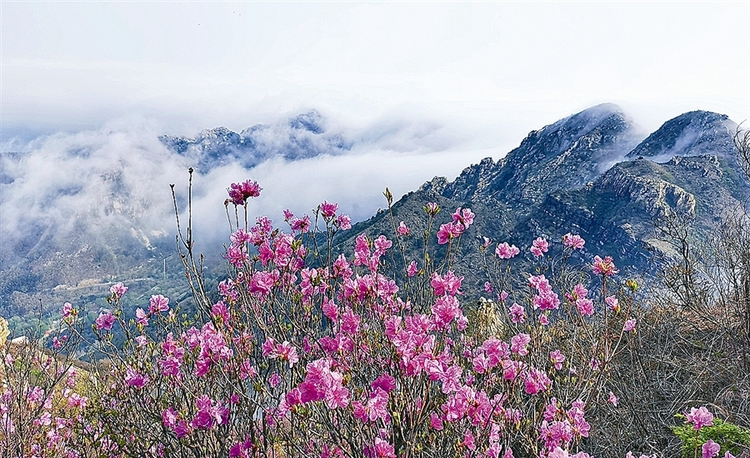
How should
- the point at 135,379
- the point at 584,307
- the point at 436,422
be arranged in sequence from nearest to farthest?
the point at 436,422 < the point at 135,379 < the point at 584,307

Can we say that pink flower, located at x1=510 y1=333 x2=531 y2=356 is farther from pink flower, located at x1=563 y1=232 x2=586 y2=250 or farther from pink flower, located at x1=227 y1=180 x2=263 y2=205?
pink flower, located at x1=227 y1=180 x2=263 y2=205

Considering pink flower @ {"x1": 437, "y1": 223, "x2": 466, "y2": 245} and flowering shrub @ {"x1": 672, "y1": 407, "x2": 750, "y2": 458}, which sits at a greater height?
pink flower @ {"x1": 437, "y1": 223, "x2": 466, "y2": 245}

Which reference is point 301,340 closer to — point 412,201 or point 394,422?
point 394,422

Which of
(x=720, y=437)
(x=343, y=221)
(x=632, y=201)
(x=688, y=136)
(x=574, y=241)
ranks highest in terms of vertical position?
(x=343, y=221)

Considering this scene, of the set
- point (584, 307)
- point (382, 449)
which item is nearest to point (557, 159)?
point (584, 307)

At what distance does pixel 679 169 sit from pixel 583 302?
90510 mm

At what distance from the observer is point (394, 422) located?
8.91 feet

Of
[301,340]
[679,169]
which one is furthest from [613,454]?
[679,169]

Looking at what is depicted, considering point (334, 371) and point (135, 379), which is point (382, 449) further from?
point (135, 379)

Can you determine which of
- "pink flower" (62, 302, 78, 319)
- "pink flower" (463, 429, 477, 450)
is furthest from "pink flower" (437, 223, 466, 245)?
"pink flower" (62, 302, 78, 319)

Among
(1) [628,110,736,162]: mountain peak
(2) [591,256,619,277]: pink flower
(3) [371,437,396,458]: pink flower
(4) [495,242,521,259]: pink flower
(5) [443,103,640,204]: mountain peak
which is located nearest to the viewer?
(3) [371,437,396,458]: pink flower

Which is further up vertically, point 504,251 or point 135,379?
point 504,251

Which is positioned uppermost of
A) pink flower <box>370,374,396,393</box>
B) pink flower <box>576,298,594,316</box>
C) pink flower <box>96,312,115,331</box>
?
pink flower <box>370,374,396,393</box>

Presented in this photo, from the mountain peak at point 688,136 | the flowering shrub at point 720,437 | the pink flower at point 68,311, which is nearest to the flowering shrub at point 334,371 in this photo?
the pink flower at point 68,311
